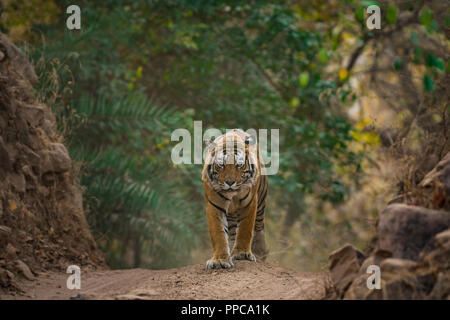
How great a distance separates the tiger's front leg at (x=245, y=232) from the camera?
5.96 meters

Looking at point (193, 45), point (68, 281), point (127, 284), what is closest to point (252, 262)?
point (127, 284)

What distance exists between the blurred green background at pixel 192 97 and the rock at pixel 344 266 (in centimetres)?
375

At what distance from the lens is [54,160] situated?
6668 mm

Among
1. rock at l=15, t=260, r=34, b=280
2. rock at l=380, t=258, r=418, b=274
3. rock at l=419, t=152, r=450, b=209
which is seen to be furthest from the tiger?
rock at l=380, t=258, r=418, b=274

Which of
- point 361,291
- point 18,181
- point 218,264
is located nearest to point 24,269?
point 18,181

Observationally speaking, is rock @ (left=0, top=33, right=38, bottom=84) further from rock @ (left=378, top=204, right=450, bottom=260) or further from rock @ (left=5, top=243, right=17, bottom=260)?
rock @ (left=378, top=204, right=450, bottom=260)

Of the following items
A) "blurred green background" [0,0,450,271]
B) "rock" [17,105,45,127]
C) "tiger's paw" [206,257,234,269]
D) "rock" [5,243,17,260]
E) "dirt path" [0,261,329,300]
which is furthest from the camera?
"blurred green background" [0,0,450,271]

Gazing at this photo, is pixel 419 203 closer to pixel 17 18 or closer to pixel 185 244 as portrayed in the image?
pixel 185 244

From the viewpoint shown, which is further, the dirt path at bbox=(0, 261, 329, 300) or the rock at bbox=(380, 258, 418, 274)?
the dirt path at bbox=(0, 261, 329, 300)

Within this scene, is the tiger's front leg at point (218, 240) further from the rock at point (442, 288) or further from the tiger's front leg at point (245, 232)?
the rock at point (442, 288)

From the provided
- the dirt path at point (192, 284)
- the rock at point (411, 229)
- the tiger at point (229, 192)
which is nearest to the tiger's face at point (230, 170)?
the tiger at point (229, 192)

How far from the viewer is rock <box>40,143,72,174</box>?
21.6 feet

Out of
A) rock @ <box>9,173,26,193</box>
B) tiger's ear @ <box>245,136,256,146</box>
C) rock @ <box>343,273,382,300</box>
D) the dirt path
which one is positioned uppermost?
tiger's ear @ <box>245,136,256,146</box>

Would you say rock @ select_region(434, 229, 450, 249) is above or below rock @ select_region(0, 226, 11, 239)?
above
